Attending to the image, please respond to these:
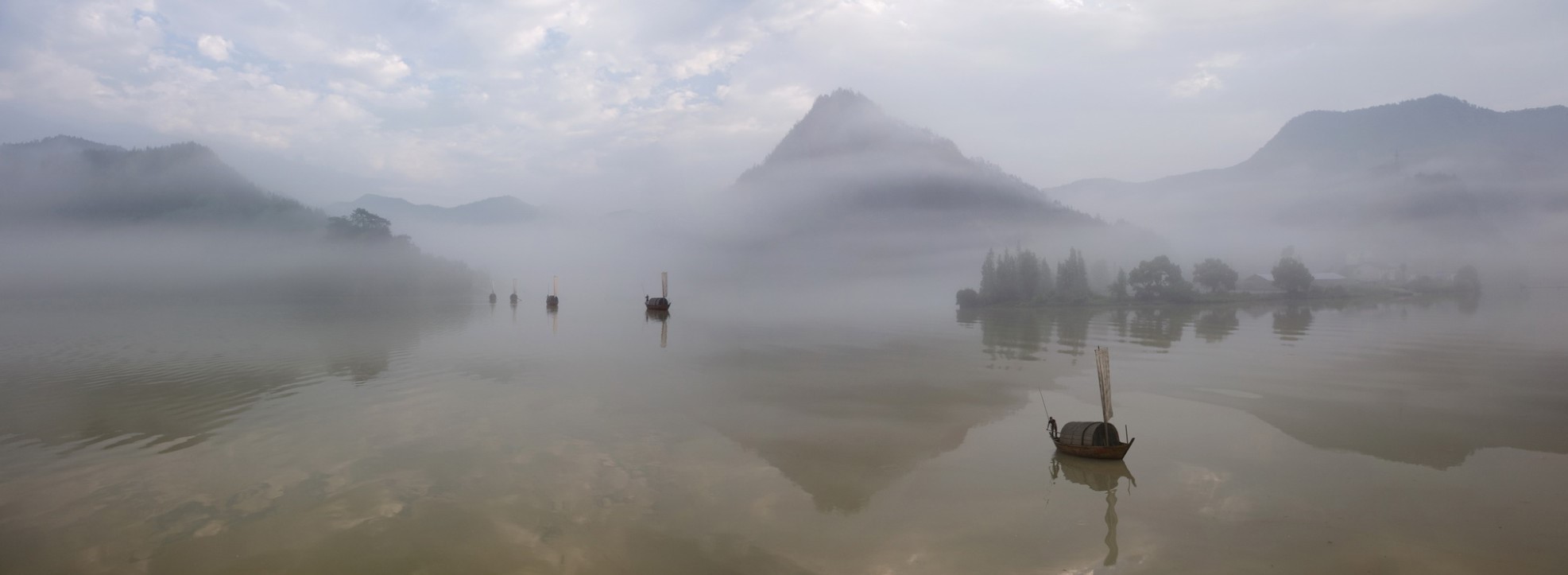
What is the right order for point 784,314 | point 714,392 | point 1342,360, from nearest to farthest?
1. point 714,392
2. point 1342,360
3. point 784,314

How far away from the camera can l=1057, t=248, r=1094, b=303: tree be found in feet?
490

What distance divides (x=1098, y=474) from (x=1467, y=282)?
797ft

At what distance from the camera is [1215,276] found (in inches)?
6457

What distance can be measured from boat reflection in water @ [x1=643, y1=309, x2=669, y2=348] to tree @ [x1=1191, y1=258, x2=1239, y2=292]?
13695 centimetres

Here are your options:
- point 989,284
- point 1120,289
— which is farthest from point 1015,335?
point 1120,289

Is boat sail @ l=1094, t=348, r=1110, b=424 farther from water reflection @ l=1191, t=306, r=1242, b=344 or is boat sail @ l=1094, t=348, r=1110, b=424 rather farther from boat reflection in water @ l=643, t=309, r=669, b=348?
water reflection @ l=1191, t=306, r=1242, b=344

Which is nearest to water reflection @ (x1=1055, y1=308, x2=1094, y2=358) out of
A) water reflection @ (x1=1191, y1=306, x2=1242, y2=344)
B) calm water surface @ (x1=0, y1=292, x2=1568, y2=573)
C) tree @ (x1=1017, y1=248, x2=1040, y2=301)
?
water reflection @ (x1=1191, y1=306, x2=1242, y2=344)

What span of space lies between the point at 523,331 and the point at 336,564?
56846 mm

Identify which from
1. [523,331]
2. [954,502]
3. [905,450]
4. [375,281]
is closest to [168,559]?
[954,502]

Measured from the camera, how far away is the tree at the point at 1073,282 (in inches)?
5876

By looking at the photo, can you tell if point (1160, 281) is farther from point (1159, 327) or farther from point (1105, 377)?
point (1105, 377)

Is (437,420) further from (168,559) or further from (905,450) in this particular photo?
(905,450)

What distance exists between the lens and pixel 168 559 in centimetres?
1289

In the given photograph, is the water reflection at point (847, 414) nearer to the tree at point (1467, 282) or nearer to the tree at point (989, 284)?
the tree at point (989, 284)
